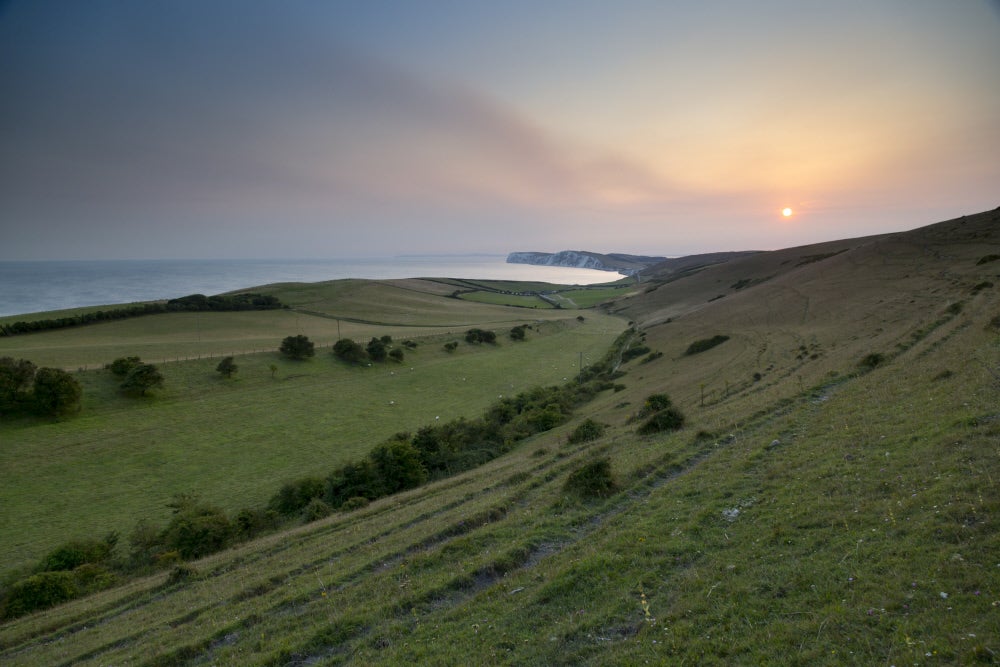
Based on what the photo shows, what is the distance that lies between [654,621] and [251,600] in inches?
438

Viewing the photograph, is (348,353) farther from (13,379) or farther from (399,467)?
(399,467)

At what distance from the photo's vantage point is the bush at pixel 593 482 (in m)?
14.6

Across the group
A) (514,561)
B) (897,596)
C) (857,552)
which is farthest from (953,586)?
(514,561)

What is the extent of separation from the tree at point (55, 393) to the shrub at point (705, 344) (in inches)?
2197

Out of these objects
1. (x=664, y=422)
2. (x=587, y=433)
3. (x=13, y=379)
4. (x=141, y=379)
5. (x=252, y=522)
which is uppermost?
(x=13, y=379)

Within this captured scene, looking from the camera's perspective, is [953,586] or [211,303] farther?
[211,303]

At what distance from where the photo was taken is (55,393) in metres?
36.1

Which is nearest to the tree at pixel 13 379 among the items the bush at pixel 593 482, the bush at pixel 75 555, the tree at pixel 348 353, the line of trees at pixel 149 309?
the bush at pixel 75 555

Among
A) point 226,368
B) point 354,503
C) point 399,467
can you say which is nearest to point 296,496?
point 354,503

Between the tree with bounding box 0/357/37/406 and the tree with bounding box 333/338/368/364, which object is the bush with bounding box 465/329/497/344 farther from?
the tree with bounding box 0/357/37/406

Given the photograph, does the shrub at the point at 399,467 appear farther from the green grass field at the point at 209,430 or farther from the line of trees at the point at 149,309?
the line of trees at the point at 149,309

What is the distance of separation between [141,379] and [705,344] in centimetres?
5571

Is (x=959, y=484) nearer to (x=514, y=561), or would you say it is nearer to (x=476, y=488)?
(x=514, y=561)

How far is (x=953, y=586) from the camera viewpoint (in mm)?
6672
